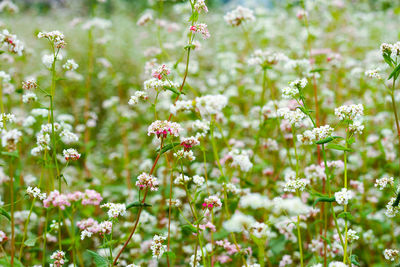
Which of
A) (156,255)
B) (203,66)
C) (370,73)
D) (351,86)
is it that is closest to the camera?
(156,255)

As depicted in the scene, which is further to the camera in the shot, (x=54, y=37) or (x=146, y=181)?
(x=54, y=37)

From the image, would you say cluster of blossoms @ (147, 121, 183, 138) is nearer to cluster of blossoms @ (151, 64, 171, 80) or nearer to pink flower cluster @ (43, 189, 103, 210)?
cluster of blossoms @ (151, 64, 171, 80)

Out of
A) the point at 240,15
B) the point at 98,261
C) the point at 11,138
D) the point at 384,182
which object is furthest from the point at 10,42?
the point at 384,182

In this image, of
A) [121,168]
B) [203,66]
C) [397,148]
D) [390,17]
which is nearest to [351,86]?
[397,148]

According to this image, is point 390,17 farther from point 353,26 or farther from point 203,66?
point 203,66

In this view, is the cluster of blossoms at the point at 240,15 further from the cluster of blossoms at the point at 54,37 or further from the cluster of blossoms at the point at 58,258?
the cluster of blossoms at the point at 58,258

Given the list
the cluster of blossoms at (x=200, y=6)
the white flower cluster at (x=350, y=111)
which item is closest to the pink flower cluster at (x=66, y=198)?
the cluster of blossoms at (x=200, y=6)

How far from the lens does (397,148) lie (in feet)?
14.0

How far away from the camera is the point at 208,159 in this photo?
4355mm

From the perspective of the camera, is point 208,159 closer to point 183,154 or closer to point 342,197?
point 183,154

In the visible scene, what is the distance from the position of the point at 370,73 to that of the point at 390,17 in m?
7.24

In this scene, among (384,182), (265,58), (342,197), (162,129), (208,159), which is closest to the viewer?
(342,197)

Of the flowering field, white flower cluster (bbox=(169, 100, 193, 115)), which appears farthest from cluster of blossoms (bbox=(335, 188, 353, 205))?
white flower cluster (bbox=(169, 100, 193, 115))

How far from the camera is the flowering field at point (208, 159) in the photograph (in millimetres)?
2184
